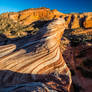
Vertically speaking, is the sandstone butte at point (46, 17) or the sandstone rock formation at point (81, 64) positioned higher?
→ the sandstone butte at point (46, 17)

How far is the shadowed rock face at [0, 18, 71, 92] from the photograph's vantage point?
13.7 ft

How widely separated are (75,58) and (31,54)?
6.57m

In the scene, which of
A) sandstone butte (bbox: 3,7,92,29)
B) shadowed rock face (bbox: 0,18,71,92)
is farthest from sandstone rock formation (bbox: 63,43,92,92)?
sandstone butte (bbox: 3,7,92,29)

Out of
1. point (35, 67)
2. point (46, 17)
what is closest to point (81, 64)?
point (35, 67)

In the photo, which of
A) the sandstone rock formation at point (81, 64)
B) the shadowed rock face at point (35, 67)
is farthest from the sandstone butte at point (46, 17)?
the shadowed rock face at point (35, 67)

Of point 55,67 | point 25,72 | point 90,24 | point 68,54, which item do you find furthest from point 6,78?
point 90,24

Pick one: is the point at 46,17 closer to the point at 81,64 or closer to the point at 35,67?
the point at 81,64

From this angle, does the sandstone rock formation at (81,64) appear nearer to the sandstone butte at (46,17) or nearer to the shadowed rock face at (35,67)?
the shadowed rock face at (35,67)

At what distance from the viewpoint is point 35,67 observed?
462cm

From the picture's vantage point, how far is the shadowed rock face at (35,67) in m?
4.16

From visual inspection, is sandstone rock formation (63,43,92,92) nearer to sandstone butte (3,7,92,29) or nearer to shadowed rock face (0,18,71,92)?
shadowed rock face (0,18,71,92)

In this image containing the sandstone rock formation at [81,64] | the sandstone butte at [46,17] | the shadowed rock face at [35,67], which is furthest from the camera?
the sandstone butte at [46,17]

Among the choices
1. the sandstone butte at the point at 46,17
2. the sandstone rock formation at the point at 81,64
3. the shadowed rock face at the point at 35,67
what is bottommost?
the sandstone rock formation at the point at 81,64

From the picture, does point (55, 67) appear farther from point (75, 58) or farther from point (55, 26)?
point (75, 58)
